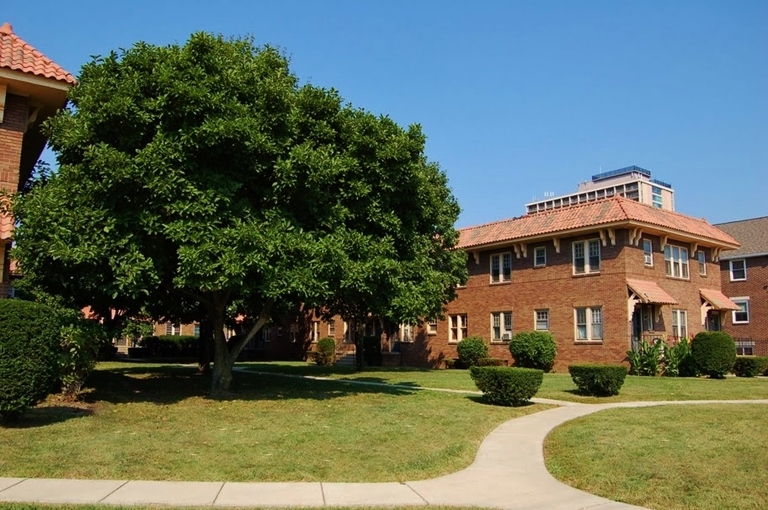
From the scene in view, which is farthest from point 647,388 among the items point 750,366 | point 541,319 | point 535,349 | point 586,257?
point 541,319

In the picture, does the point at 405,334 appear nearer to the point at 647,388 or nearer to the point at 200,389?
the point at 647,388

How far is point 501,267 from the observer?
A: 3297cm

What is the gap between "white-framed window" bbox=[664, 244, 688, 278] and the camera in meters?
30.0

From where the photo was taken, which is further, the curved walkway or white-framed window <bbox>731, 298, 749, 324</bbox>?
white-framed window <bbox>731, 298, 749, 324</bbox>

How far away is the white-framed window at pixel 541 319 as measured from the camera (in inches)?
1187

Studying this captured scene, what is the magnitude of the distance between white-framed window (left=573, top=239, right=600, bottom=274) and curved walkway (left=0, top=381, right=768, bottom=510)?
21104mm

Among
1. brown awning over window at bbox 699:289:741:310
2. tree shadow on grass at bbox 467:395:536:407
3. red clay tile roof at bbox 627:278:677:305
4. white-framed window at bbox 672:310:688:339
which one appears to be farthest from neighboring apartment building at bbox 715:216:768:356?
tree shadow on grass at bbox 467:395:536:407

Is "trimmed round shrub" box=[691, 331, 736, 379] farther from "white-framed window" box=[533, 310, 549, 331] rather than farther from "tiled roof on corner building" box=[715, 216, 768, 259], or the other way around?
"tiled roof on corner building" box=[715, 216, 768, 259]

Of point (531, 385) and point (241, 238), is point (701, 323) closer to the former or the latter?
point (531, 385)

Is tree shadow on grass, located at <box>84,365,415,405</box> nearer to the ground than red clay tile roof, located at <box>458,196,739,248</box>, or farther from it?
nearer to the ground

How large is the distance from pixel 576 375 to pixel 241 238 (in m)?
10.2

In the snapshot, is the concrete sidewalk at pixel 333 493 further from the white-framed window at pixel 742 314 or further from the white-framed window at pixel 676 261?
the white-framed window at pixel 742 314

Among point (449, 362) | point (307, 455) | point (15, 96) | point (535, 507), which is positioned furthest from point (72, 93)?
point (449, 362)

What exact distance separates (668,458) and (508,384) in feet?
19.3
